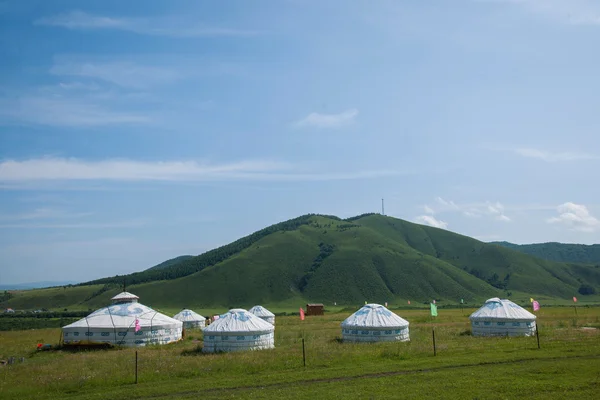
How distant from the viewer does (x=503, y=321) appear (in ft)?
114

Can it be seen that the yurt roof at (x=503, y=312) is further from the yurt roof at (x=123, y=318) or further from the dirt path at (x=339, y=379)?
the yurt roof at (x=123, y=318)

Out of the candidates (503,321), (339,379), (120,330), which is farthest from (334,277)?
(339,379)

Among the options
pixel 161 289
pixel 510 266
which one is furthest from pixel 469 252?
pixel 161 289

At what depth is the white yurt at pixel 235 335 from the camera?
29.9 meters

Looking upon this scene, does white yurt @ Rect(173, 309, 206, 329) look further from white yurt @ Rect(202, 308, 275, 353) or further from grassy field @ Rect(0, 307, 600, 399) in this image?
white yurt @ Rect(202, 308, 275, 353)

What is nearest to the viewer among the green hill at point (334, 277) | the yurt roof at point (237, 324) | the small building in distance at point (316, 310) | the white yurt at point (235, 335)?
the white yurt at point (235, 335)

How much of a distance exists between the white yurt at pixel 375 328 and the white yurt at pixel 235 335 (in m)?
6.15

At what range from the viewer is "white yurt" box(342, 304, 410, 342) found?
32562 mm

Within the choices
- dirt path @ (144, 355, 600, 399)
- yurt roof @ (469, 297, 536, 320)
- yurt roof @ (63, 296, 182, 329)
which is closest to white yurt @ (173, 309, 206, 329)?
yurt roof @ (63, 296, 182, 329)

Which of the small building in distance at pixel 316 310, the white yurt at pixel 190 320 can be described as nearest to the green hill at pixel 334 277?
the small building in distance at pixel 316 310

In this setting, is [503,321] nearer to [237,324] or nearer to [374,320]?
[374,320]

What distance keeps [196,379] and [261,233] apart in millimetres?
164426

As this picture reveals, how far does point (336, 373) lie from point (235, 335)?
10871 millimetres

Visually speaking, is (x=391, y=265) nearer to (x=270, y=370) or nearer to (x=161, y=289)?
(x=161, y=289)
